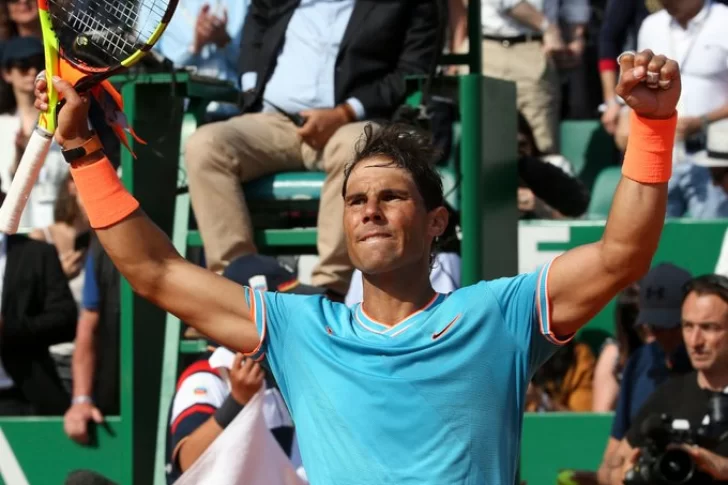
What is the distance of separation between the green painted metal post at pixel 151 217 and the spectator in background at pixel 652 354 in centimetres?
199

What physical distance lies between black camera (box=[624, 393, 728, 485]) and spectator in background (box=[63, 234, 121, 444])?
110 inches

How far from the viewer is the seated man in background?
6.14 meters

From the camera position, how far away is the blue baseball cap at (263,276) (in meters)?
5.51

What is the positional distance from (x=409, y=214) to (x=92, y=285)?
3.75 m

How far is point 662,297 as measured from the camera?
20.4ft

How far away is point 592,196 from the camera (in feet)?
27.2

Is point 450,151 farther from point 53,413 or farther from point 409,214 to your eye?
point 409,214

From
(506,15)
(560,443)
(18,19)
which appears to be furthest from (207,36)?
(560,443)

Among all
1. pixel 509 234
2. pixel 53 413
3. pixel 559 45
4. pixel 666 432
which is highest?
pixel 559 45

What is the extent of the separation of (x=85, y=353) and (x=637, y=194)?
4.19m

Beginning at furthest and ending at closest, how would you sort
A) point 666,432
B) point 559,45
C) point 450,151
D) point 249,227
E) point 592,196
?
point 559,45, point 592,196, point 450,151, point 249,227, point 666,432

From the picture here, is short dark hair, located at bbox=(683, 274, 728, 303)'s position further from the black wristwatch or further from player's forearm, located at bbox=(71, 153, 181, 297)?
the black wristwatch

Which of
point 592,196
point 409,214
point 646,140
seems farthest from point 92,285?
point 646,140

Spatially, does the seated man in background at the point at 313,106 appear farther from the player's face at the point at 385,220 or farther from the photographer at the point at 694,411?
the player's face at the point at 385,220
